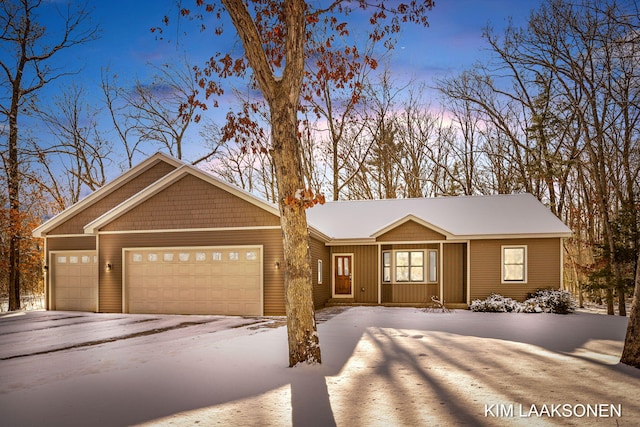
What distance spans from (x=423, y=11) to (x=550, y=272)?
490 inches

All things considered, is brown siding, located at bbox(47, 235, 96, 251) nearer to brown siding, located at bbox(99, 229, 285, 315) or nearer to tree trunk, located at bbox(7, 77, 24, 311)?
brown siding, located at bbox(99, 229, 285, 315)

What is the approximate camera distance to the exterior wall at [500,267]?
18141 mm

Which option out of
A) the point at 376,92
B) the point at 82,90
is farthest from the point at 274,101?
the point at 82,90

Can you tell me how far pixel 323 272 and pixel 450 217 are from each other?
5.64 metres

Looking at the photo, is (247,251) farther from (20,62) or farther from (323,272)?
(20,62)

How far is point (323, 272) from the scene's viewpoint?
19234 mm

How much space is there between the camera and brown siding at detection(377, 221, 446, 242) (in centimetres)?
1909

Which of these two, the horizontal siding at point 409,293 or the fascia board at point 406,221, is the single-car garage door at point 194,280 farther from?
the horizontal siding at point 409,293

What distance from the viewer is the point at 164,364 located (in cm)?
830

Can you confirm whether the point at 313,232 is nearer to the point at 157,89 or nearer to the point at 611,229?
the point at 611,229

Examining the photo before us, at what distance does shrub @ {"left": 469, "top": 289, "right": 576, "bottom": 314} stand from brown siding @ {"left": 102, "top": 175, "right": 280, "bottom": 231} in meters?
7.86

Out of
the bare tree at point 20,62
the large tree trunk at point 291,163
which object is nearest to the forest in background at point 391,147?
the bare tree at point 20,62

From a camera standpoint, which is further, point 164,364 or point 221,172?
point 221,172

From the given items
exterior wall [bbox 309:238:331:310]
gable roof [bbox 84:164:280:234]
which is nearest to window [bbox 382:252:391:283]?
exterior wall [bbox 309:238:331:310]
